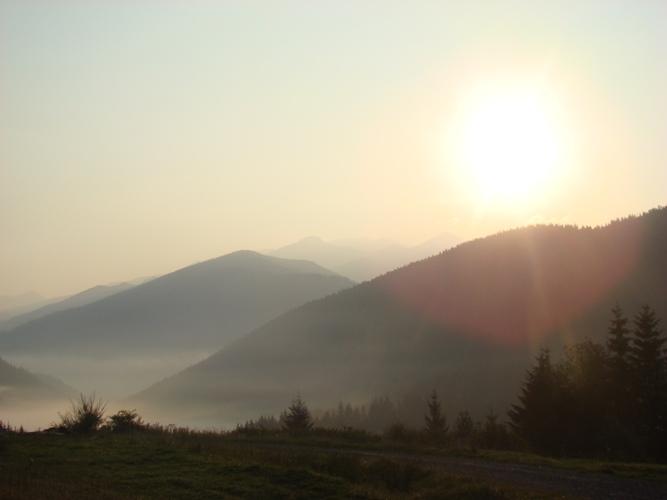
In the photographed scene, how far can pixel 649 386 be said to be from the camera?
147 feet

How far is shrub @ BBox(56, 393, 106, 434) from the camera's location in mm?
30328

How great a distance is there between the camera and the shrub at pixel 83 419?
99.5 ft

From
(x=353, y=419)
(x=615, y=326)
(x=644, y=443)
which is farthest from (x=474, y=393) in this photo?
(x=644, y=443)

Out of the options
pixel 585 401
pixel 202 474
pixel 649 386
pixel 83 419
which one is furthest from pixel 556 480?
pixel 649 386

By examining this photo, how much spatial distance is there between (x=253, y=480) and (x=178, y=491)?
2.32m

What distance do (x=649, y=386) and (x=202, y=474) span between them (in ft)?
113

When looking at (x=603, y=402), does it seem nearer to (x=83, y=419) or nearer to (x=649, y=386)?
(x=649, y=386)

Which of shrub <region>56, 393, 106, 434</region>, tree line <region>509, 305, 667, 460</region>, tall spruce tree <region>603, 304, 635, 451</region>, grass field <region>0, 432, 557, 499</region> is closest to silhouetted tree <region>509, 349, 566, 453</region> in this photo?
tree line <region>509, 305, 667, 460</region>

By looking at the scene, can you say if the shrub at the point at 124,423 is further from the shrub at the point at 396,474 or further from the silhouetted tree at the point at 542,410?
the silhouetted tree at the point at 542,410

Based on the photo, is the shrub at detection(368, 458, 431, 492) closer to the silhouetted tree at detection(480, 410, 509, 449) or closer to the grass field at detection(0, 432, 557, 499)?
the grass field at detection(0, 432, 557, 499)

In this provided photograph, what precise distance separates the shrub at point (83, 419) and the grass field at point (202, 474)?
10.4 ft

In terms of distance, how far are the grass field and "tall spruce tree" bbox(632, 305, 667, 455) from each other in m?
23.6

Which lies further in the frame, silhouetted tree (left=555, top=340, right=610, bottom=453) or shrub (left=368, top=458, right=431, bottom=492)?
silhouetted tree (left=555, top=340, right=610, bottom=453)

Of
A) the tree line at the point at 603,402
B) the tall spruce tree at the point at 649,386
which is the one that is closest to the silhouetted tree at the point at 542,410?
the tree line at the point at 603,402
